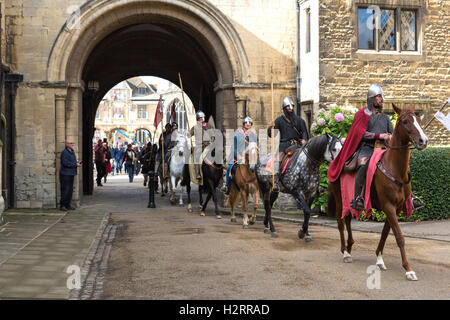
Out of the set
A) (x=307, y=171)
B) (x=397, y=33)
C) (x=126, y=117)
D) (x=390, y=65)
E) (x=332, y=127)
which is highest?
(x=126, y=117)

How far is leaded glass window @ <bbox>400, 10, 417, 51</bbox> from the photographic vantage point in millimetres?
17891

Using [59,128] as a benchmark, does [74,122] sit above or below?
above

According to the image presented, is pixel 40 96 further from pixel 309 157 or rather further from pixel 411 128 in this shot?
pixel 411 128

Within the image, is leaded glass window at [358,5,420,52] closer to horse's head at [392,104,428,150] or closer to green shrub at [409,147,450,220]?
green shrub at [409,147,450,220]

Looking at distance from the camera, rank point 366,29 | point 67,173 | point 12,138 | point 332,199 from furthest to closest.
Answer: point 366,29 < point 12,138 < point 67,173 < point 332,199

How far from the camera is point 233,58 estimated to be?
18188 millimetres

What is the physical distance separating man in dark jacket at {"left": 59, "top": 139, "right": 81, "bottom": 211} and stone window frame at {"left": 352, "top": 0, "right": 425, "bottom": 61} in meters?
7.84

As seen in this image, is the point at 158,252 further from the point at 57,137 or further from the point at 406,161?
the point at 57,137

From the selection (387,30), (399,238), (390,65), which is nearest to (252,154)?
(399,238)

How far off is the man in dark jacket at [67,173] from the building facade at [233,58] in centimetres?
62

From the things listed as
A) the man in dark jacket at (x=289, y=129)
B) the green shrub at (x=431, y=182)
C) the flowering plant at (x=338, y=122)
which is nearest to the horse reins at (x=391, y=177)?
the man in dark jacket at (x=289, y=129)

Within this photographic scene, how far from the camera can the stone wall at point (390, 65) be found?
17.3 m

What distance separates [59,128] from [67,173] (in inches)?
56.5

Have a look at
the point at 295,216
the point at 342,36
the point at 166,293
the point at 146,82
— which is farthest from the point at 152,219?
the point at 146,82
